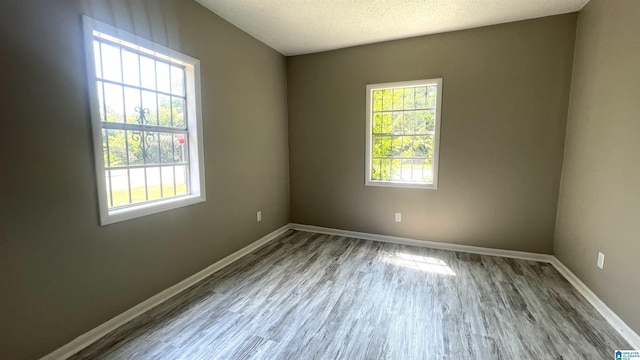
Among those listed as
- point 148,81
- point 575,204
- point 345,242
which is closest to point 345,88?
point 345,242

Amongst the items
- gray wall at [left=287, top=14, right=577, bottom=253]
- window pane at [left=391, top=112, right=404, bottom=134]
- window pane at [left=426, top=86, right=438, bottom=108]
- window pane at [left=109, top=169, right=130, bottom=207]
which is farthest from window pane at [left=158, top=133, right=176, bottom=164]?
window pane at [left=426, top=86, right=438, bottom=108]

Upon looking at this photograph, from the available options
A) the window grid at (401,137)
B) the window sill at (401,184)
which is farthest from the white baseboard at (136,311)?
the window grid at (401,137)

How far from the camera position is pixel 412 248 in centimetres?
360

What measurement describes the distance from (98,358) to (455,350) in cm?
232

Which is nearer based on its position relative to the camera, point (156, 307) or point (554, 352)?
point (554, 352)

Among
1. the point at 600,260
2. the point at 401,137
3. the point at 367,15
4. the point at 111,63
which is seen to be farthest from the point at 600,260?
the point at 111,63

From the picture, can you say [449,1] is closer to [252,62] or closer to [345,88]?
[345,88]

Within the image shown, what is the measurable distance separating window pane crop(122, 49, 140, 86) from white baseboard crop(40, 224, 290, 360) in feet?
5.91

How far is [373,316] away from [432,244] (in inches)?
71.6

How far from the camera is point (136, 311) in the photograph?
217 cm

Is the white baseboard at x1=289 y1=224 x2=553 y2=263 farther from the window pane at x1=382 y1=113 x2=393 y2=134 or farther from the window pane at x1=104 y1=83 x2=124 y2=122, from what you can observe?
the window pane at x1=104 y1=83 x2=124 y2=122

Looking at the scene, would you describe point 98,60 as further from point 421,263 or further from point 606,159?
point 606,159

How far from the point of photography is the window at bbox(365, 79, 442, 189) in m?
3.49

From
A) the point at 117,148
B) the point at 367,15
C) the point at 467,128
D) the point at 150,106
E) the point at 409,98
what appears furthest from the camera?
the point at 409,98
